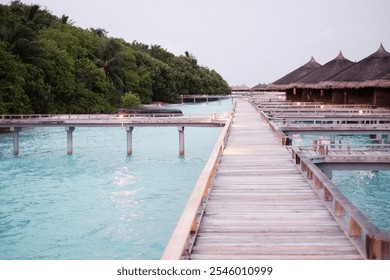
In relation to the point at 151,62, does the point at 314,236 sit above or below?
below

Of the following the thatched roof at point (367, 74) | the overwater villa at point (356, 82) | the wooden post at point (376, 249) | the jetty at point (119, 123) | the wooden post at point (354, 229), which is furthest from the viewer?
the overwater villa at point (356, 82)

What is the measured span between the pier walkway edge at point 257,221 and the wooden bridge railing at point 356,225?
0.11 metres

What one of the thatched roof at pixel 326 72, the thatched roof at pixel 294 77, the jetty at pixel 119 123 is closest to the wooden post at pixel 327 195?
the jetty at pixel 119 123

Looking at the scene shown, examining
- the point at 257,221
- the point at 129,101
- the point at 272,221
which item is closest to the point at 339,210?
the point at 272,221

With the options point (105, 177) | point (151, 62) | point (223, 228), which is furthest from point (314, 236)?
point (151, 62)

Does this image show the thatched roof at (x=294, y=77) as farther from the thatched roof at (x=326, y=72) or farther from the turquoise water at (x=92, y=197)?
the turquoise water at (x=92, y=197)

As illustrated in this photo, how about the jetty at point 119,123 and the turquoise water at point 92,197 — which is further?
the jetty at point 119,123

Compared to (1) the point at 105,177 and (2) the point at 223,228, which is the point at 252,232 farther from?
(1) the point at 105,177

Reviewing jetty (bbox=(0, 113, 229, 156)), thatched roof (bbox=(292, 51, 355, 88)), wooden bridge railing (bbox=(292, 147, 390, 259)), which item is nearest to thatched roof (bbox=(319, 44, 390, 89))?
thatched roof (bbox=(292, 51, 355, 88))

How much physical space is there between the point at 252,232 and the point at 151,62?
72.4 metres

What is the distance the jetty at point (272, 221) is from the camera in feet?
17.7

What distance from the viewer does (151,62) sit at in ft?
251

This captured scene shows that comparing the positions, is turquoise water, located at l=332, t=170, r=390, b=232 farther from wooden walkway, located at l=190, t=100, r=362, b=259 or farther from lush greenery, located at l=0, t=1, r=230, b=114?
lush greenery, located at l=0, t=1, r=230, b=114

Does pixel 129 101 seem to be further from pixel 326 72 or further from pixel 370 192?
pixel 370 192
